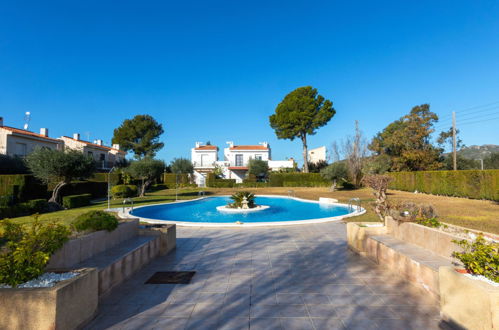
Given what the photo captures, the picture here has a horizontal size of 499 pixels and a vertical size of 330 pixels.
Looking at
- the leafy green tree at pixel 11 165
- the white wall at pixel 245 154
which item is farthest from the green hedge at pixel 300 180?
the leafy green tree at pixel 11 165

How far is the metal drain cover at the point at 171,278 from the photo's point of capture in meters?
4.23

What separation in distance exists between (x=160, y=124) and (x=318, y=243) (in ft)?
152

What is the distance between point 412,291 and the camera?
149 inches

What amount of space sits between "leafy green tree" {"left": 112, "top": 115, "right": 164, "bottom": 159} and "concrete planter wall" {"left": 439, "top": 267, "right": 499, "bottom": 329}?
46689mm

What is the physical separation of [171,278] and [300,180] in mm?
29173

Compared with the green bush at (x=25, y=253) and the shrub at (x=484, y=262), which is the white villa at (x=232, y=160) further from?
the shrub at (x=484, y=262)

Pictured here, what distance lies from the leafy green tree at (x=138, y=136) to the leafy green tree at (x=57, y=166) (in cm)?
3007

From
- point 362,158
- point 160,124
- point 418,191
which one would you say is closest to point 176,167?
point 160,124

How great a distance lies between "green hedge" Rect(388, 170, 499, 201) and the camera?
15.8 m

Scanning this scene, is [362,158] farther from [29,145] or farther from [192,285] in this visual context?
[29,145]

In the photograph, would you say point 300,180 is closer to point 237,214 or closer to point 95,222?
point 237,214

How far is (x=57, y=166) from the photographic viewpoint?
14609mm

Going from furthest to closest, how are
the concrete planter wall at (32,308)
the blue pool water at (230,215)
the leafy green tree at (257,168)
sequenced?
the leafy green tree at (257,168)
the blue pool water at (230,215)
the concrete planter wall at (32,308)

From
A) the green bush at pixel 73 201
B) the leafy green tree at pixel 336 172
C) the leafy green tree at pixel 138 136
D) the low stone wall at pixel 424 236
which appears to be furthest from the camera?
the leafy green tree at pixel 138 136
